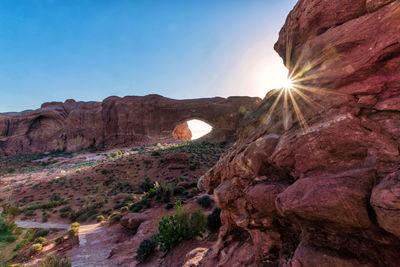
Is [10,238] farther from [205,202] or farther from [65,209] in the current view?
[205,202]

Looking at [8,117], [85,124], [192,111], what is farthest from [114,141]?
[8,117]

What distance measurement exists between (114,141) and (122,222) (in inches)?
1374

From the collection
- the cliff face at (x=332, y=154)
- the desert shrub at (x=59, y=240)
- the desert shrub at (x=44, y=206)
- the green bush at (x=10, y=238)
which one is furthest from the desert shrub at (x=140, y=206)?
the cliff face at (x=332, y=154)

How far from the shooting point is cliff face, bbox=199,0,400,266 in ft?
5.99

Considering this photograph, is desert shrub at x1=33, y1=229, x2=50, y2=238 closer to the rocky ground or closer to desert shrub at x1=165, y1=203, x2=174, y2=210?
the rocky ground

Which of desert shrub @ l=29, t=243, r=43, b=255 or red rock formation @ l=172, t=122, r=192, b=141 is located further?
red rock formation @ l=172, t=122, r=192, b=141

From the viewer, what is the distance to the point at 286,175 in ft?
9.61

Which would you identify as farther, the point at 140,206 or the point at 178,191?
the point at 178,191

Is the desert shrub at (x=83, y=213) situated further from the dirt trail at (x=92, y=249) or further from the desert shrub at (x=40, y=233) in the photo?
the dirt trail at (x=92, y=249)

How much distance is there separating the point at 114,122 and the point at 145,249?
4083cm

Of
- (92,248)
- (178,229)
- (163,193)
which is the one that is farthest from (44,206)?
(178,229)

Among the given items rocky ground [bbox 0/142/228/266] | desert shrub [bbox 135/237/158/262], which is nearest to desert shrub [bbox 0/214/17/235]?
rocky ground [bbox 0/142/228/266]

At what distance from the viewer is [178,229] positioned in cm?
628

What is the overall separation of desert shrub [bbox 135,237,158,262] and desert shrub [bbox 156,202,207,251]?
45 cm
